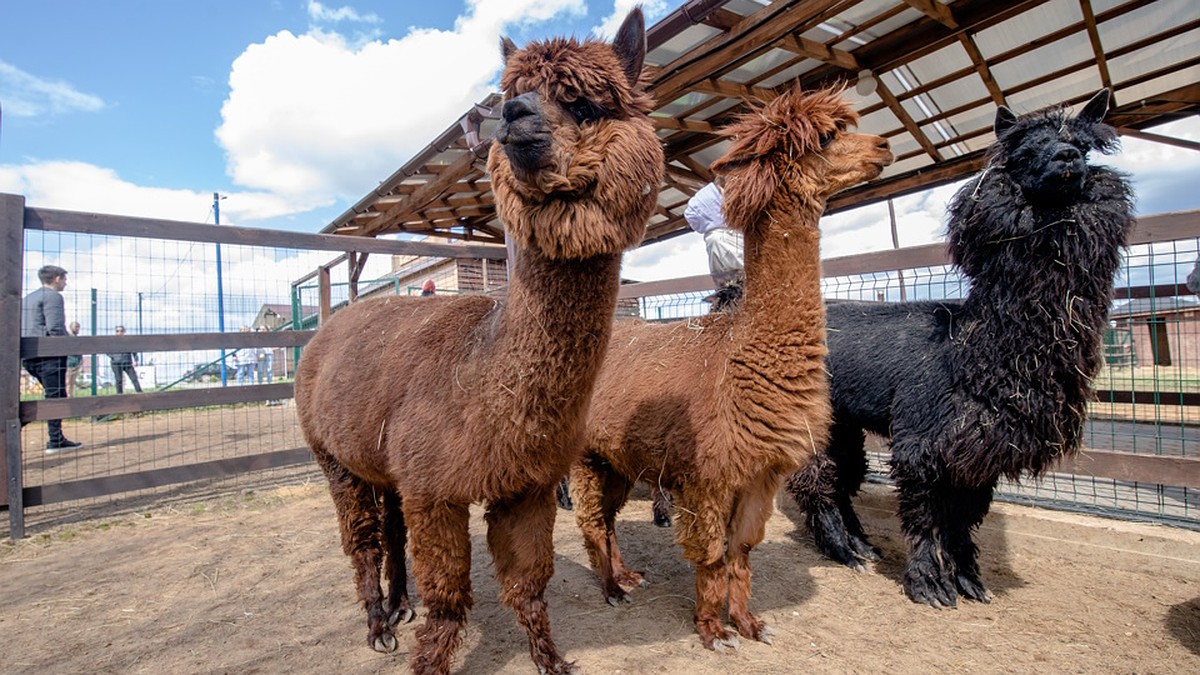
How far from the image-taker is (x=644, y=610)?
3514 mm

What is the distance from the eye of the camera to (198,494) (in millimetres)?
6332

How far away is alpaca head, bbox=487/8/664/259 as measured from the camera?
1.90 m

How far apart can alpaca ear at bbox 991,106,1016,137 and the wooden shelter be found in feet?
6.41

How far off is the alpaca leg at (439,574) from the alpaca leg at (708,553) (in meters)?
1.14

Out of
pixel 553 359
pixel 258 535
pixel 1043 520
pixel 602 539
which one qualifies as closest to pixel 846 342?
pixel 1043 520

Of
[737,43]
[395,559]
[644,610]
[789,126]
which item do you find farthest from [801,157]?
[737,43]

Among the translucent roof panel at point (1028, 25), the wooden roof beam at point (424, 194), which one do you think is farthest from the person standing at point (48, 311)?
the translucent roof panel at point (1028, 25)

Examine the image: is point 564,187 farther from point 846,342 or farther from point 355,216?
point 355,216

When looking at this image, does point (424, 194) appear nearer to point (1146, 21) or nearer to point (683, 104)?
point (683, 104)

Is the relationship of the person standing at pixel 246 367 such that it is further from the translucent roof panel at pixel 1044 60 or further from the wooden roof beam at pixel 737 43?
the translucent roof panel at pixel 1044 60

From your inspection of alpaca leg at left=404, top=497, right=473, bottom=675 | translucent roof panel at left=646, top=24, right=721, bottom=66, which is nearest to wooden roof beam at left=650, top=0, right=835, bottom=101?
translucent roof panel at left=646, top=24, right=721, bottom=66

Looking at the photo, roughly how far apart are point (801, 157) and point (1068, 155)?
1.37m

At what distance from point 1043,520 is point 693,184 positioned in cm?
782

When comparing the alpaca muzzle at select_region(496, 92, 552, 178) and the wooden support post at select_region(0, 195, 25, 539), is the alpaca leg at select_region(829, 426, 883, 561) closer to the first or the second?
the alpaca muzzle at select_region(496, 92, 552, 178)
